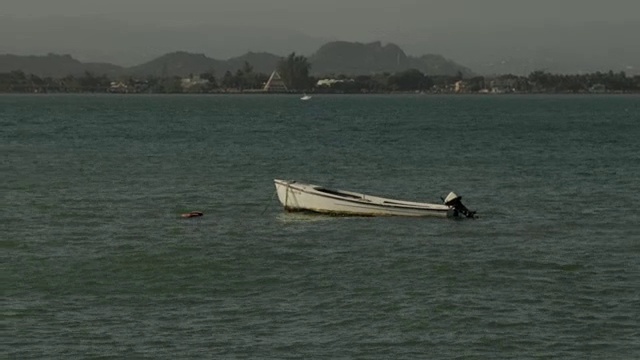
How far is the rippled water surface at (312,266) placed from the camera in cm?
2991

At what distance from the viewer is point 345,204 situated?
170ft

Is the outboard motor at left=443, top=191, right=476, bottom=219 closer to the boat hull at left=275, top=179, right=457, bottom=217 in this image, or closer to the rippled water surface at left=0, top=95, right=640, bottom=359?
the boat hull at left=275, top=179, right=457, bottom=217

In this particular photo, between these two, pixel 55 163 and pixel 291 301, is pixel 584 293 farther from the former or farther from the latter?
pixel 55 163

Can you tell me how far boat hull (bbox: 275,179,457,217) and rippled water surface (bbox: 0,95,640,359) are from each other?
66 centimetres

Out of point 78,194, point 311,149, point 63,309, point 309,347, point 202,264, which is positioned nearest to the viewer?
A: point 309,347

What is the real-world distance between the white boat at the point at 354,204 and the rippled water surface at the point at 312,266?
26.0 inches

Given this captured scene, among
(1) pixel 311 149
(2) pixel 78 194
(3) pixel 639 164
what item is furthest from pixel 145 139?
(2) pixel 78 194

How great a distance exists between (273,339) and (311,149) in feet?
230

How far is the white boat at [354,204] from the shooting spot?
51.0m

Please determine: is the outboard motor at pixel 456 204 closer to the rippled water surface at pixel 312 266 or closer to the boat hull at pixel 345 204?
the boat hull at pixel 345 204

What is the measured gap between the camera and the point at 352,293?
116 ft

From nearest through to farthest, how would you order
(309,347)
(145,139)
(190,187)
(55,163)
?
(309,347) → (190,187) → (55,163) → (145,139)

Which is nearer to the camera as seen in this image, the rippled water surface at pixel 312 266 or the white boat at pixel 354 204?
the rippled water surface at pixel 312 266

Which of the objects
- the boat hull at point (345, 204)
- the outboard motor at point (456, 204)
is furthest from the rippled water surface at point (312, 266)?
the outboard motor at point (456, 204)
